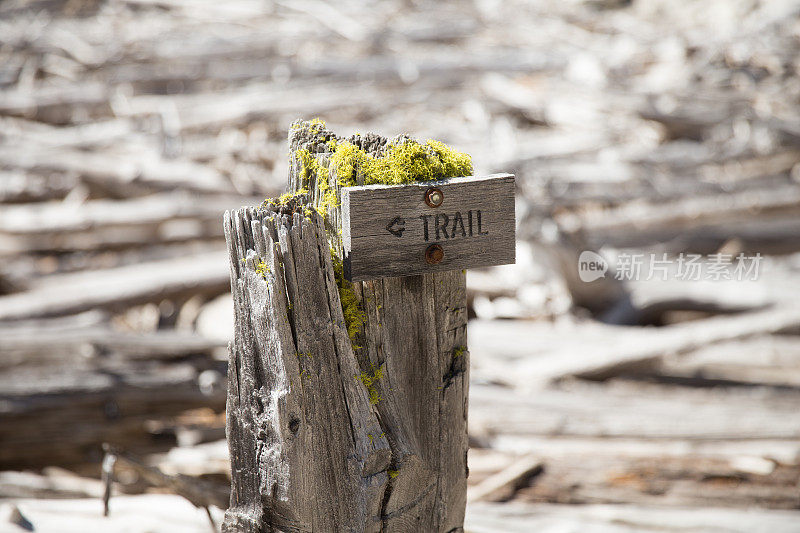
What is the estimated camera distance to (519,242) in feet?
20.7

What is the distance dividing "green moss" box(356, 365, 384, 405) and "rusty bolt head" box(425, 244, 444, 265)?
354mm

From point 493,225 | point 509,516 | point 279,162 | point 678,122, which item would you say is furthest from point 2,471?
point 678,122

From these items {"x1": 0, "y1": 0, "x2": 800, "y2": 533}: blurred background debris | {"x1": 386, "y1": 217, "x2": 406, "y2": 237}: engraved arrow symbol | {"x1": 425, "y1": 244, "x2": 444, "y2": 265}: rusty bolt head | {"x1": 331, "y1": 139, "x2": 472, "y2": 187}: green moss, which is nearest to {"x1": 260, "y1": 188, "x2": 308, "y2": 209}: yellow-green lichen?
{"x1": 331, "y1": 139, "x2": 472, "y2": 187}: green moss

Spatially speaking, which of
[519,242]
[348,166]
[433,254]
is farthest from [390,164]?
[519,242]

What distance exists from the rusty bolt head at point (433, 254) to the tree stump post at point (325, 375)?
10 cm

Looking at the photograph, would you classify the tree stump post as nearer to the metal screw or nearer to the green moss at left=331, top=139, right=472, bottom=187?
the green moss at left=331, top=139, right=472, bottom=187

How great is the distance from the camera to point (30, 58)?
12.3 metres

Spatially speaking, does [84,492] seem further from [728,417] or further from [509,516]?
[728,417]

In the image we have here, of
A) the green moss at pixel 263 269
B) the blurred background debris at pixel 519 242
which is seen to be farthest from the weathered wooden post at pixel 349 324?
the blurred background debris at pixel 519 242

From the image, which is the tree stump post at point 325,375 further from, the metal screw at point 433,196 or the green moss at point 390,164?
the metal screw at point 433,196

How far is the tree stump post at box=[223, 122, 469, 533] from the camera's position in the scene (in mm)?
2078

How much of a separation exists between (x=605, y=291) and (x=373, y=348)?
4235 millimetres

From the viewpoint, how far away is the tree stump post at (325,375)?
2078 millimetres

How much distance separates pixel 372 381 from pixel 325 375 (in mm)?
167
